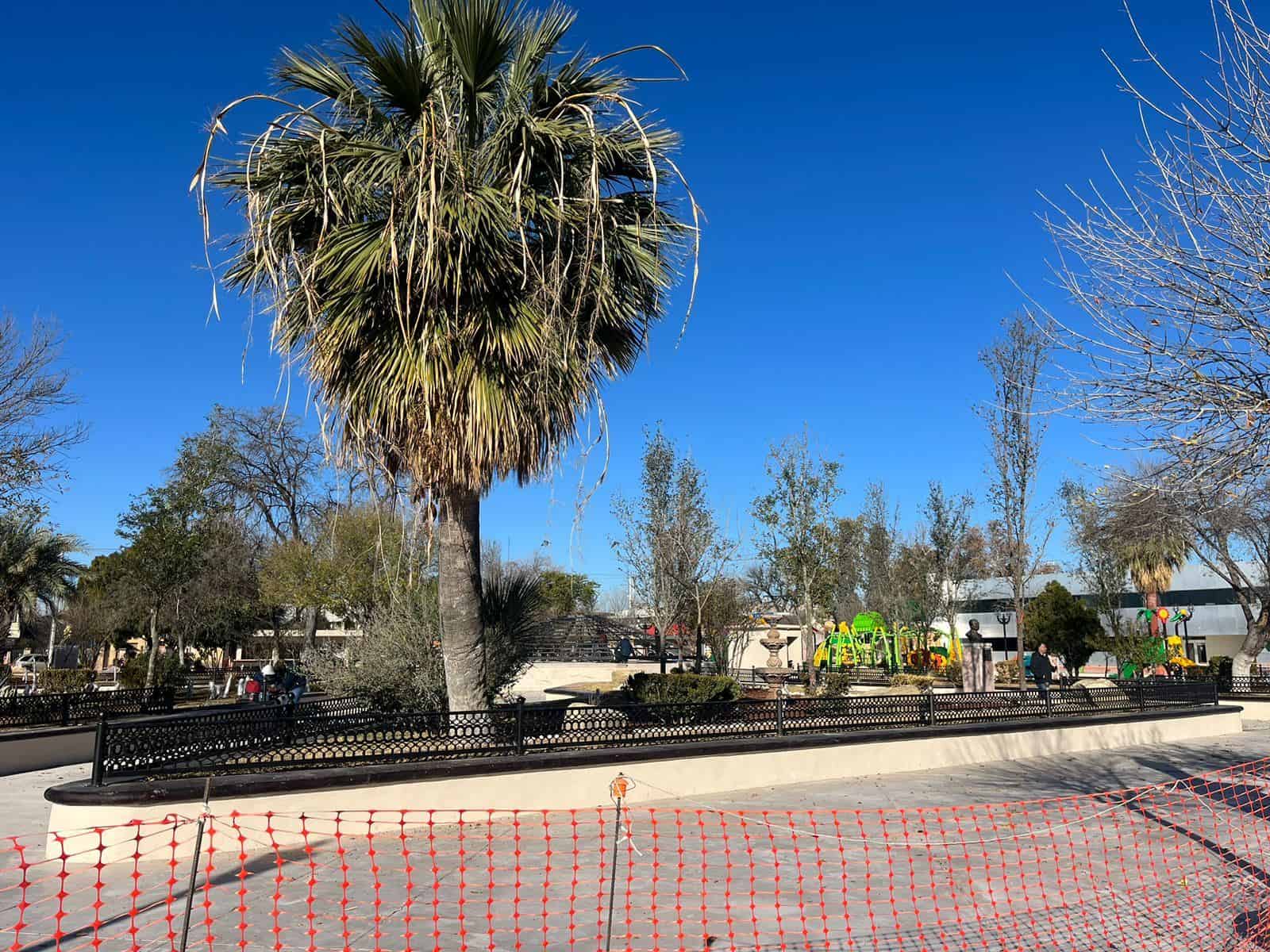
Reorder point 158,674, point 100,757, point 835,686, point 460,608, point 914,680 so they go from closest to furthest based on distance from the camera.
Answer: point 100,757
point 460,608
point 835,686
point 158,674
point 914,680

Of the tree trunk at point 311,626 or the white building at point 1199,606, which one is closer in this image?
the tree trunk at point 311,626

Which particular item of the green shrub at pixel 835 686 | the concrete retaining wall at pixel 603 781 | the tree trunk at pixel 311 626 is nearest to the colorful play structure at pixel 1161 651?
the green shrub at pixel 835 686

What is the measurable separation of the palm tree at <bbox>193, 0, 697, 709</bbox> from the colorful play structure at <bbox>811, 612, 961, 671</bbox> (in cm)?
2269

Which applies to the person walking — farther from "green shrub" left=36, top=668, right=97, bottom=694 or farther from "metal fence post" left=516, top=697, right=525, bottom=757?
"green shrub" left=36, top=668, right=97, bottom=694

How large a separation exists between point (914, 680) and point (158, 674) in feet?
67.6

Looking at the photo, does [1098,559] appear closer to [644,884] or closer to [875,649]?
[875,649]

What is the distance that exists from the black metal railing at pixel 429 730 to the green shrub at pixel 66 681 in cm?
1548

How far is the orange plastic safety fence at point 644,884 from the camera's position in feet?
17.2

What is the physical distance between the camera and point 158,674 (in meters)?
23.4

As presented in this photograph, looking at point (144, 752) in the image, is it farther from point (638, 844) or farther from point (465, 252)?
point (465, 252)

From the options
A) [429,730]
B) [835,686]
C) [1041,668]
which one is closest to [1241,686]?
Answer: [1041,668]

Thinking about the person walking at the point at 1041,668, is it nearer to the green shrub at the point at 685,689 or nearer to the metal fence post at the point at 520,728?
the green shrub at the point at 685,689

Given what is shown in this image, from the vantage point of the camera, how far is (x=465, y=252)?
870 centimetres

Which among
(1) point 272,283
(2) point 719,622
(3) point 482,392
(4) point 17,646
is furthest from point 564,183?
(4) point 17,646
